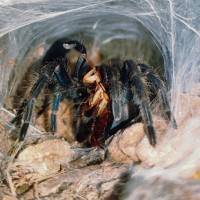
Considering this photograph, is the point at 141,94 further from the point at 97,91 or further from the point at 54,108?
the point at 54,108

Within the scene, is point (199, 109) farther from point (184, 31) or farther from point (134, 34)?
point (134, 34)

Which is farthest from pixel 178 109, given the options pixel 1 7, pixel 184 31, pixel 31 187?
pixel 1 7

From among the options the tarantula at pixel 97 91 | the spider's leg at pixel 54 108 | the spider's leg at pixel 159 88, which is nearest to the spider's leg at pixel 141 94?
the tarantula at pixel 97 91

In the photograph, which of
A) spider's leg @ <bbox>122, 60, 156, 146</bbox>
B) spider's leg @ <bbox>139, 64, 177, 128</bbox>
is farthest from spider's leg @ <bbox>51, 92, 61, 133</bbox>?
spider's leg @ <bbox>139, 64, 177, 128</bbox>

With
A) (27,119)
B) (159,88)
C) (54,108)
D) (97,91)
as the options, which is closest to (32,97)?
(27,119)

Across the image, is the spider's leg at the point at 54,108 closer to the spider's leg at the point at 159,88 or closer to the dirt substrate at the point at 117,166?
the dirt substrate at the point at 117,166

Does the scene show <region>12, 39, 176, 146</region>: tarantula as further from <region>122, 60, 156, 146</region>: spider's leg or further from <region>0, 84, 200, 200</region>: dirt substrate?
<region>0, 84, 200, 200</region>: dirt substrate

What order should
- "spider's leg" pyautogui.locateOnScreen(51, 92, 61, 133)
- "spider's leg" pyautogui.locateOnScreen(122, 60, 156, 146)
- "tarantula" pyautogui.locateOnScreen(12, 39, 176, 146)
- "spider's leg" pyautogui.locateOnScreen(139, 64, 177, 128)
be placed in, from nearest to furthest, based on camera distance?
"spider's leg" pyautogui.locateOnScreen(122, 60, 156, 146) → "spider's leg" pyautogui.locateOnScreen(139, 64, 177, 128) → "tarantula" pyautogui.locateOnScreen(12, 39, 176, 146) → "spider's leg" pyautogui.locateOnScreen(51, 92, 61, 133)
